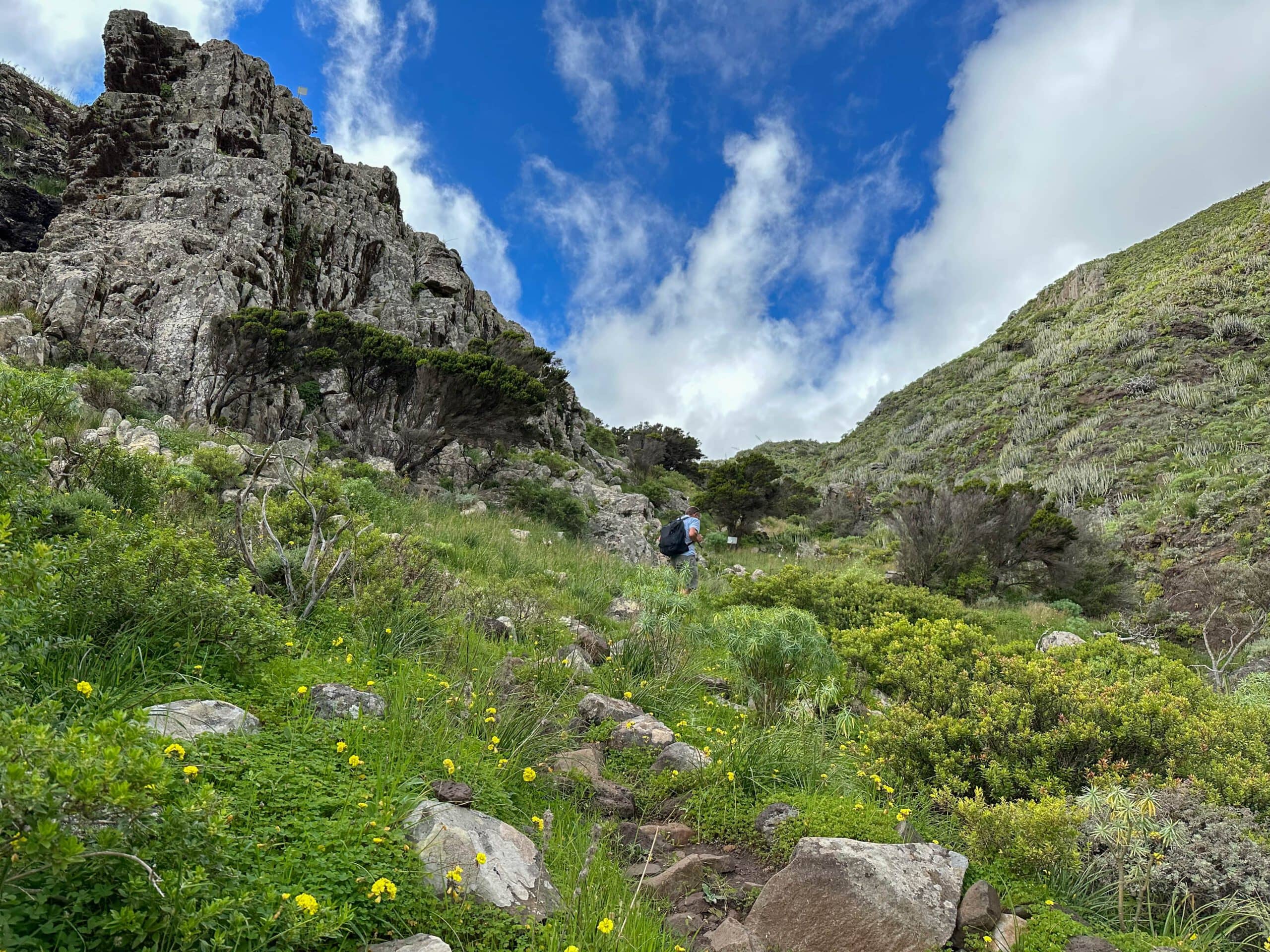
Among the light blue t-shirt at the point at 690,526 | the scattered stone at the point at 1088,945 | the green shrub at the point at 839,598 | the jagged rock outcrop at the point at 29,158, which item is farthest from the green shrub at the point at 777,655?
the jagged rock outcrop at the point at 29,158

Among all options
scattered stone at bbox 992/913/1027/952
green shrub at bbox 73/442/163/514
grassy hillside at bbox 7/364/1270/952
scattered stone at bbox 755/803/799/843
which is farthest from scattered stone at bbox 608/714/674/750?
green shrub at bbox 73/442/163/514

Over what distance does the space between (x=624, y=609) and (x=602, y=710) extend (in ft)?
11.0

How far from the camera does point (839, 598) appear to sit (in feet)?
26.5

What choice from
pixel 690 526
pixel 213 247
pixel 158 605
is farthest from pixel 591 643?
pixel 213 247

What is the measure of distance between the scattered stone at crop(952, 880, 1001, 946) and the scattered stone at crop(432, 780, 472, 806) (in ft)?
7.13

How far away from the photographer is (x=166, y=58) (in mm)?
23516

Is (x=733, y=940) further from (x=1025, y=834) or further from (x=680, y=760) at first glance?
(x=1025, y=834)

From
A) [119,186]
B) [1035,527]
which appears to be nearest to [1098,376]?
[1035,527]

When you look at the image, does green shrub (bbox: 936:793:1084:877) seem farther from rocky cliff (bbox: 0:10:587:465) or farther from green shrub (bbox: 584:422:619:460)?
green shrub (bbox: 584:422:619:460)

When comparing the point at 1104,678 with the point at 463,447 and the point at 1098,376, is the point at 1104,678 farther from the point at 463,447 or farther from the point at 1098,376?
the point at 1098,376

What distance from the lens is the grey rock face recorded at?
2.22m

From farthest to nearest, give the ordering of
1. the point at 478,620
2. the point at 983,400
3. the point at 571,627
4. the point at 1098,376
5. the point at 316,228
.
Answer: the point at 983,400 → the point at 1098,376 → the point at 316,228 → the point at 571,627 → the point at 478,620

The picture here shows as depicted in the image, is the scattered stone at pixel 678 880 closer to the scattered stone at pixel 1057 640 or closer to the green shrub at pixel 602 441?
the scattered stone at pixel 1057 640

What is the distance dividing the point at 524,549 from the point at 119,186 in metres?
21.2
